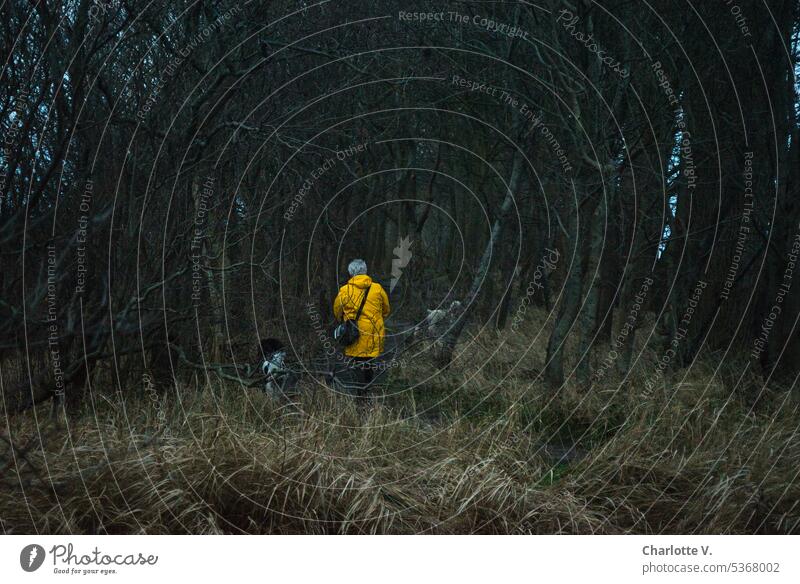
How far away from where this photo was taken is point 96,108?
6199 mm

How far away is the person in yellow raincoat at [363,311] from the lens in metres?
9.53

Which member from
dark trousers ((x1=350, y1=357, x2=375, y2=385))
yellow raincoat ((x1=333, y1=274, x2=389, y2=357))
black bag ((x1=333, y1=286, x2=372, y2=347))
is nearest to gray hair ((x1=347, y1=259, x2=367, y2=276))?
yellow raincoat ((x1=333, y1=274, x2=389, y2=357))

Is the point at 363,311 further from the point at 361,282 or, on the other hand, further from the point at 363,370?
the point at 363,370

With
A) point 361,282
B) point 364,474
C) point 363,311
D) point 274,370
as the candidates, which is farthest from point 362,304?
point 364,474

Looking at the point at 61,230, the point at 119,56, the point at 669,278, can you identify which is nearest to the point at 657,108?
the point at 669,278

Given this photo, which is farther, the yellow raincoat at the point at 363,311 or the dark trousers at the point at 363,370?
the yellow raincoat at the point at 363,311

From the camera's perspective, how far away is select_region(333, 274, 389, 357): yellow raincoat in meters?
9.54

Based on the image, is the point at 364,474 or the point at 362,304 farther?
the point at 362,304

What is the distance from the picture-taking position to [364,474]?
19.1 feet

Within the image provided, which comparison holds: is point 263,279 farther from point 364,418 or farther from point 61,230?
point 61,230

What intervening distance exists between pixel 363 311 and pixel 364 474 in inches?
150

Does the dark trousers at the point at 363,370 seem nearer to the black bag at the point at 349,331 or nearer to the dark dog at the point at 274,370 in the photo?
the black bag at the point at 349,331

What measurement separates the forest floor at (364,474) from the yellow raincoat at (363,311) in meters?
2.23

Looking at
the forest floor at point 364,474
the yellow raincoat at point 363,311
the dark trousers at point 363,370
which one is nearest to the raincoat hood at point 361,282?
the yellow raincoat at point 363,311
